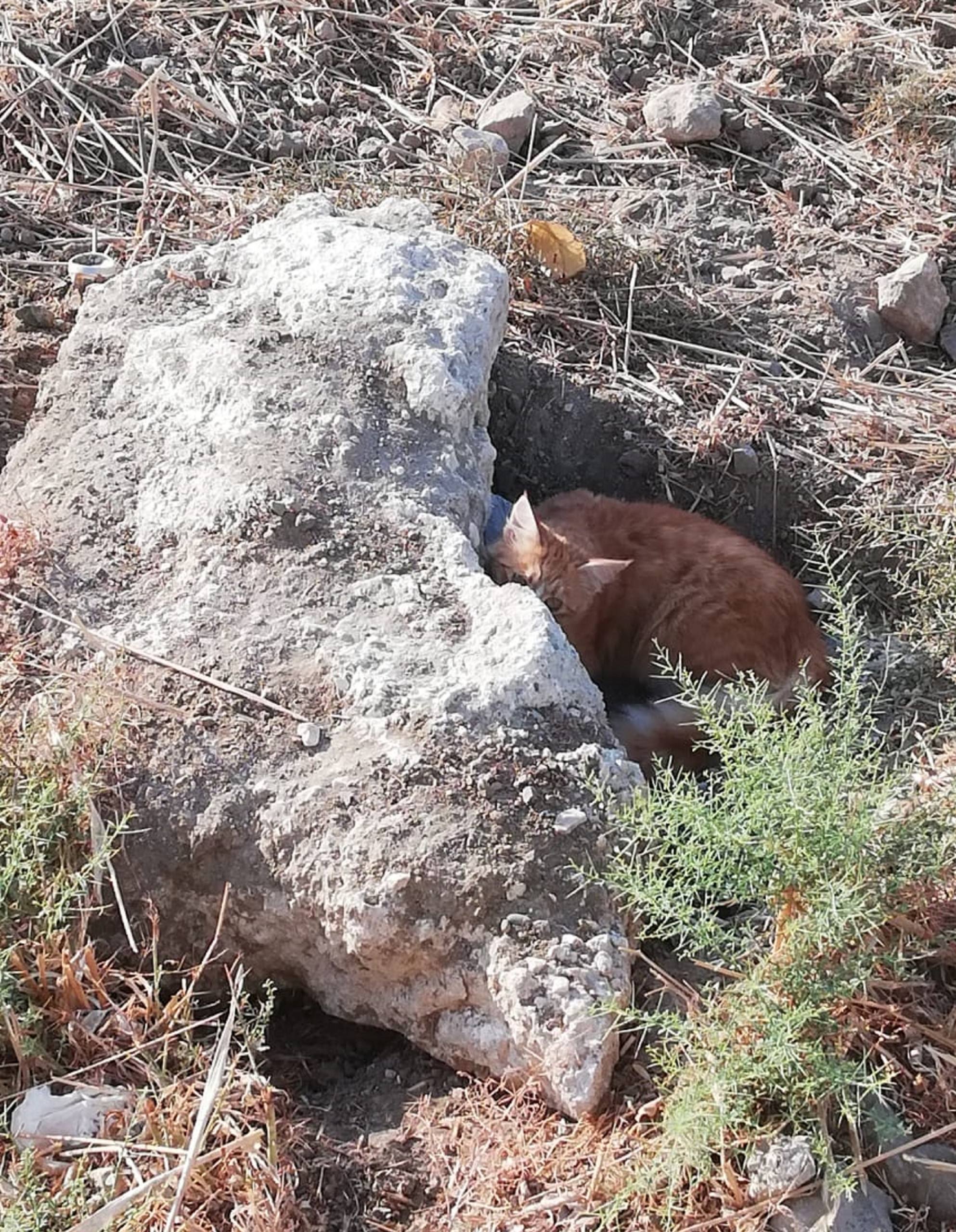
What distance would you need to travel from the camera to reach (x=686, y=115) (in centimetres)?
505

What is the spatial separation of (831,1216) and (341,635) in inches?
60.2

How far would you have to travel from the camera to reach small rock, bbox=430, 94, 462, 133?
512 centimetres

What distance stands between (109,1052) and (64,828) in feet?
1.56

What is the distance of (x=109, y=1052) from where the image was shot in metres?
2.61

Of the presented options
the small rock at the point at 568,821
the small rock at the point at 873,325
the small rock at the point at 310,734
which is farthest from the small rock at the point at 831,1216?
the small rock at the point at 873,325

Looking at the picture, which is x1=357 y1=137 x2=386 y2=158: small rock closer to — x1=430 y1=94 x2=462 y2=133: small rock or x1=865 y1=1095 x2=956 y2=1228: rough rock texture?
x1=430 y1=94 x2=462 y2=133: small rock

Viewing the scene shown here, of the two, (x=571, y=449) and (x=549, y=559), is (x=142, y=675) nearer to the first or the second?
(x=549, y=559)

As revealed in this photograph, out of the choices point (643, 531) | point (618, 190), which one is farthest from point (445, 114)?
point (643, 531)

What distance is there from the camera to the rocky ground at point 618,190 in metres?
4.19

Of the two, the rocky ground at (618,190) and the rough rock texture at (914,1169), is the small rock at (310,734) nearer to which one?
the rough rock texture at (914,1169)

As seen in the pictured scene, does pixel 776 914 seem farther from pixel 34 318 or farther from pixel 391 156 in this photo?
pixel 391 156

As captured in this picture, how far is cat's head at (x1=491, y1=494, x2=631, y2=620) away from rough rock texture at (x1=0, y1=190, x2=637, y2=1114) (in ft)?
0.46

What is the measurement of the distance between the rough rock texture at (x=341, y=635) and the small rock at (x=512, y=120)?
57.6 inches

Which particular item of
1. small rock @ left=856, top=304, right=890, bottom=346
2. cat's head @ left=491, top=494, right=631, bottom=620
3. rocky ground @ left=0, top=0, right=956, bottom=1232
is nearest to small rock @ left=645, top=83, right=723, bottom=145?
rocky ground @ left=0, top=0, right=956, bottom=1232
